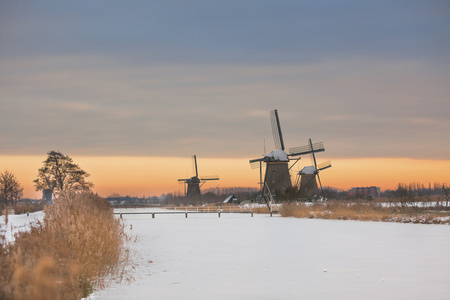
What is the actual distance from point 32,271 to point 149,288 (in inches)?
145

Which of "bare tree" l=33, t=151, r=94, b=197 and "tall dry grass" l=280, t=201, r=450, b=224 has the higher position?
"bare tree" l=33, t=151, r=94, b=197

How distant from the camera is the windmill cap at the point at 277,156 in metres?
70.8

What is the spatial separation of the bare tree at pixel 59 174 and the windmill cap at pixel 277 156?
25.2 meters

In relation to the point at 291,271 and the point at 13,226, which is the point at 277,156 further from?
the point at 13,226

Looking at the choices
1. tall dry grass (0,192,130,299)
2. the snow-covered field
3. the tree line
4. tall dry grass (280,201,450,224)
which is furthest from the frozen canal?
the tree line

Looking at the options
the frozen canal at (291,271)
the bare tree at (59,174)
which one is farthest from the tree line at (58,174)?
the frozen canal at (291,271)

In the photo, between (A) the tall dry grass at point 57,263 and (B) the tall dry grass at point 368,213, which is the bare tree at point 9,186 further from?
(A) the tall dry grass at point 57,263

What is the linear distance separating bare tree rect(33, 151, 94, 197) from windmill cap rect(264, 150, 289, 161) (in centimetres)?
2519

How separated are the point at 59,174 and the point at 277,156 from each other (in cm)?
2972

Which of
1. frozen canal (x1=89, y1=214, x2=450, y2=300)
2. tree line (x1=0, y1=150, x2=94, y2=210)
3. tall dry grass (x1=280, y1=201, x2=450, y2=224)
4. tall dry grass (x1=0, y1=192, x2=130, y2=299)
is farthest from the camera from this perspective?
tree line (x1=0, y1=150, x2=94, y2=210)

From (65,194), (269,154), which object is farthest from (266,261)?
(269,154)

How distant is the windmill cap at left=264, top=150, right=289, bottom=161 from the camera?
7075 centimetres

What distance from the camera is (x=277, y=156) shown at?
2800 inches

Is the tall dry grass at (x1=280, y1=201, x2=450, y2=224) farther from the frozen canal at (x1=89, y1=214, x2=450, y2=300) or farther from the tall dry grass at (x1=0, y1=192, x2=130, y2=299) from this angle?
the tall dry grass at (x1=0, y1=192, x2=130, y2=299)
